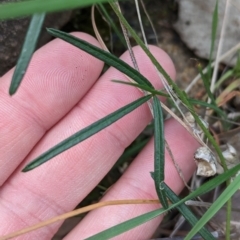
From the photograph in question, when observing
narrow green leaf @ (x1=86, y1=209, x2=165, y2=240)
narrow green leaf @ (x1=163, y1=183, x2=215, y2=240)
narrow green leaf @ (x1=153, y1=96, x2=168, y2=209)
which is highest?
narrow green leaf @ (x1=153, y1=96, x2=168, y2=209)

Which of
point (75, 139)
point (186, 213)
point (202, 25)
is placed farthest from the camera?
point (202, 25)

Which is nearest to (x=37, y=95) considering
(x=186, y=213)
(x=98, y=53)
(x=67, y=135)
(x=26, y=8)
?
(x=67, y=135)

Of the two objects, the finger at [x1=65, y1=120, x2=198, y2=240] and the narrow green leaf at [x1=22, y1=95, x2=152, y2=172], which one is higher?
the narrow green leaf at [x1=22, y1=95, x2=152, y2=172]

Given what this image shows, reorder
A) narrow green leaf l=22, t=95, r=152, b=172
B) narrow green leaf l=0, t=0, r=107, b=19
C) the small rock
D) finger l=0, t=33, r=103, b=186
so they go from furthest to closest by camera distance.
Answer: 1. the small rock
2. finger l=0, t=33, r=103, b=186
3. narrow green leaf l=22, t=95, r=152, b=172
4. narrow green leaf l=0, t=0, r=107, b=19

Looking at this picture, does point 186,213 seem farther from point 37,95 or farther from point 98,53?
point 37,95

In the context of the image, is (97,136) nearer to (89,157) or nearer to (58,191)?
(89,157)

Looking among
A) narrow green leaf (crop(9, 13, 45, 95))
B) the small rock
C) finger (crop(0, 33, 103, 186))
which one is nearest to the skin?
finger (crop(0, 33, 103, 186))

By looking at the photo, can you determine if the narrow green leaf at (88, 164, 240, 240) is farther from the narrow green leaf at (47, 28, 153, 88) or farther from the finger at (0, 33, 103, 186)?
the finger at (0, 33, 103, 186)
